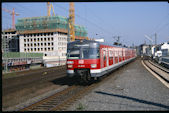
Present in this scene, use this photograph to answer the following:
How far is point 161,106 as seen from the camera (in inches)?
287

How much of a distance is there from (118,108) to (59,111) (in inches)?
84.9

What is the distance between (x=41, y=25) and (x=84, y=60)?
84069mm

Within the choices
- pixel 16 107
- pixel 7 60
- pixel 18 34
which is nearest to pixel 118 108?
pixel 16 107

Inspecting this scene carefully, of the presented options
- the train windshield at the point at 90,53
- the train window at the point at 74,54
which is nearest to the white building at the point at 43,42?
the train window at the point at 74,54

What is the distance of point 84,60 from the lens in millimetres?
12125

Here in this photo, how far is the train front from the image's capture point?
12070 millimetres

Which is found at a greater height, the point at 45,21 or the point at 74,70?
the point at 45,21

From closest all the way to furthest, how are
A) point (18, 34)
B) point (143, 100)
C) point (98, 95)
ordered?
1. point (143, 100)
2. point (98, 95)
3. point (18, 34)

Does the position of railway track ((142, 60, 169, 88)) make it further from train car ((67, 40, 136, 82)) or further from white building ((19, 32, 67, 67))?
white building ((19, 32, 67, 67))

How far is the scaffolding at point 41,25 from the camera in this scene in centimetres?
9006

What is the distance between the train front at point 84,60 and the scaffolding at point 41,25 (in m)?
77.0

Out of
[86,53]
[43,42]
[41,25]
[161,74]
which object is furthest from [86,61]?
[41,25]

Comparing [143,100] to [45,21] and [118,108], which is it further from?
[45,21]

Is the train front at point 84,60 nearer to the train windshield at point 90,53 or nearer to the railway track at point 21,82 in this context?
the train windshield at point 90,53
